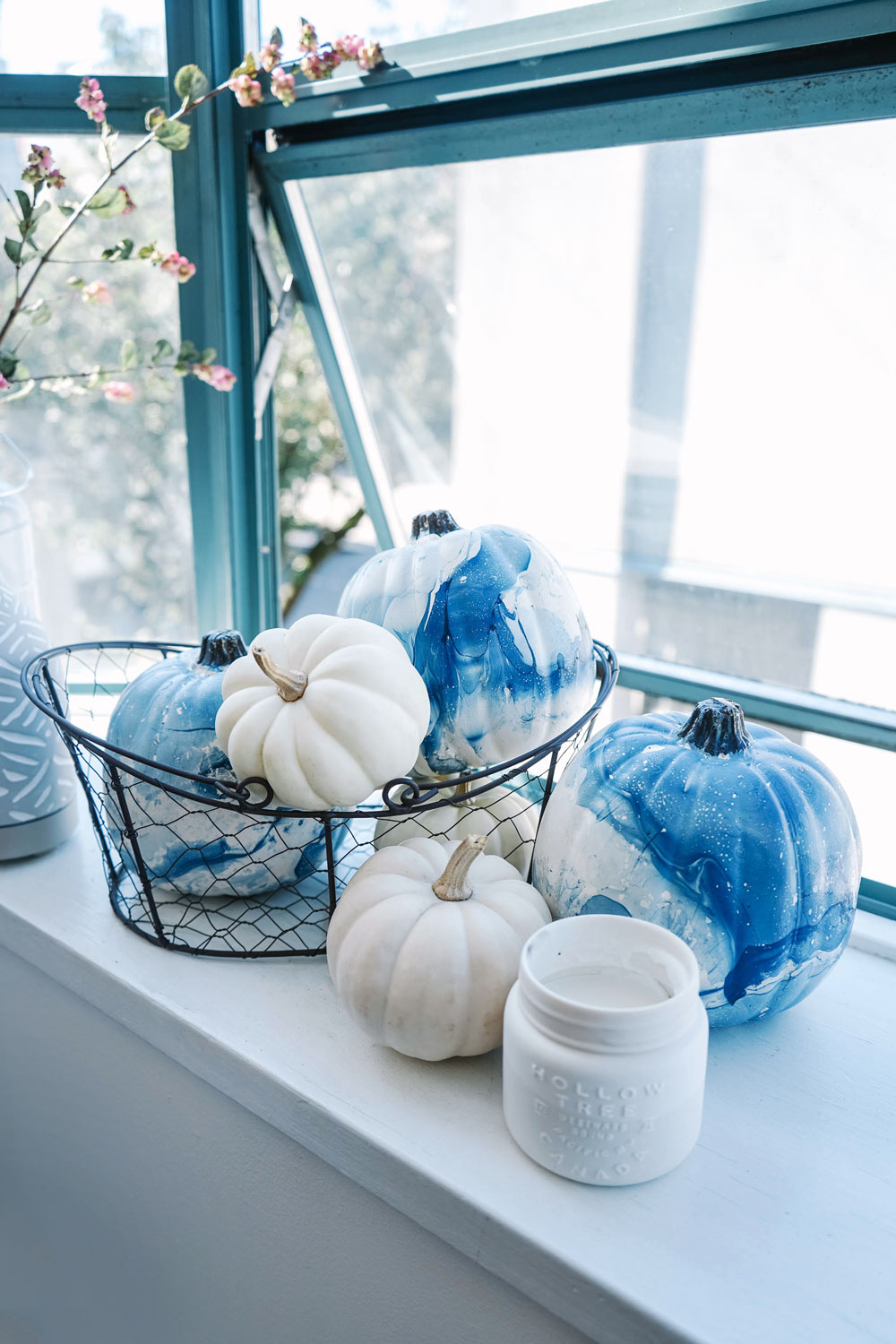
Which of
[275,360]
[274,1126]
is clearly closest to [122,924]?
[274,1126]

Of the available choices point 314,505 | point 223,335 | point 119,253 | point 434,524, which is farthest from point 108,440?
point 314,505

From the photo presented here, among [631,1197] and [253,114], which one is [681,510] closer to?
[253,114]

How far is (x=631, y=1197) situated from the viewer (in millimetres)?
597

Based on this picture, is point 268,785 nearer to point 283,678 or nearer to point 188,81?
point 283,678

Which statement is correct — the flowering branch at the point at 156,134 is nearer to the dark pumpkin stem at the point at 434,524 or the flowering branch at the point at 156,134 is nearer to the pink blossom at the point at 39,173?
the pink blossom at the point at 39,173

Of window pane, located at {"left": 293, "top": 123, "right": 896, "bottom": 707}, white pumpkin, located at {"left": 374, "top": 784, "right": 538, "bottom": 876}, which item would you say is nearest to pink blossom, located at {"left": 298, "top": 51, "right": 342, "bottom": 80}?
window pane, located at {"left": 293, "top": 123, "right": 896, "bottom": 707}

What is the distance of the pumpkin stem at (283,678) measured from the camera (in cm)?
67

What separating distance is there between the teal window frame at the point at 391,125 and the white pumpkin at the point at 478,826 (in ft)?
1.30

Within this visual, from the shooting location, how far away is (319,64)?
98 cm

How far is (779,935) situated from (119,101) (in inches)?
47.1

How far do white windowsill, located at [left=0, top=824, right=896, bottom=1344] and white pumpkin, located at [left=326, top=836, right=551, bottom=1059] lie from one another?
6 cm

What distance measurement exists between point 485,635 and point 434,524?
130 mm

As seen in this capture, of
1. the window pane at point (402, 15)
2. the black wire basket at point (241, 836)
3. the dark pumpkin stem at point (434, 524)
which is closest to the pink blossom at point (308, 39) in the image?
the window pane at point (402, 15)

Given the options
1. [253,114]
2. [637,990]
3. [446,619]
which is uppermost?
[253,114]
